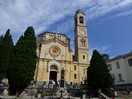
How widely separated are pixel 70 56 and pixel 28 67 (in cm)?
1853

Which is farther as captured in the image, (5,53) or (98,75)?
(5,53)

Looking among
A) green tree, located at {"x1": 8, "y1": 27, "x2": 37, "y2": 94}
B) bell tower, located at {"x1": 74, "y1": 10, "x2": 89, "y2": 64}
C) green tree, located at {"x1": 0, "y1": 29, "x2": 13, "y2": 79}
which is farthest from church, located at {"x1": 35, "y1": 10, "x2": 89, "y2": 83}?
green tree, located at {"x1": 8, "y1": 27, "x2": 37, "y2": 94}

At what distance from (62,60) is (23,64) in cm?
1624

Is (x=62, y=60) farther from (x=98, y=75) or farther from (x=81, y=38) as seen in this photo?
(x=98, y=75)

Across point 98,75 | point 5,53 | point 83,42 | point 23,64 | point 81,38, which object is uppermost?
point 81,38

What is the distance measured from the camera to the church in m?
35.1

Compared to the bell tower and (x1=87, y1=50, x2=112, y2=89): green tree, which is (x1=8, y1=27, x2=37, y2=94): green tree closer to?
(x1=87, y1=50, x2=112, y2=89): green tree

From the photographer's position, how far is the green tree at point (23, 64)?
2089 centimetres

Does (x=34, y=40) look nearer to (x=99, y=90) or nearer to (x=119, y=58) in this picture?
(x=99, y=90)

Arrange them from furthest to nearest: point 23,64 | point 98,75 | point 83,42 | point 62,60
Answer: point 83,42, point 62,60, point 98,75, point 23,64

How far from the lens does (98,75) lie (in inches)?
914

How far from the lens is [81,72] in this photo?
127 ft

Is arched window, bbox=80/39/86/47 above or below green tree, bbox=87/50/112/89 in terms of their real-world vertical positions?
above

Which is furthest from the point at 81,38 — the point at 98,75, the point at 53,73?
the point at 98,75
